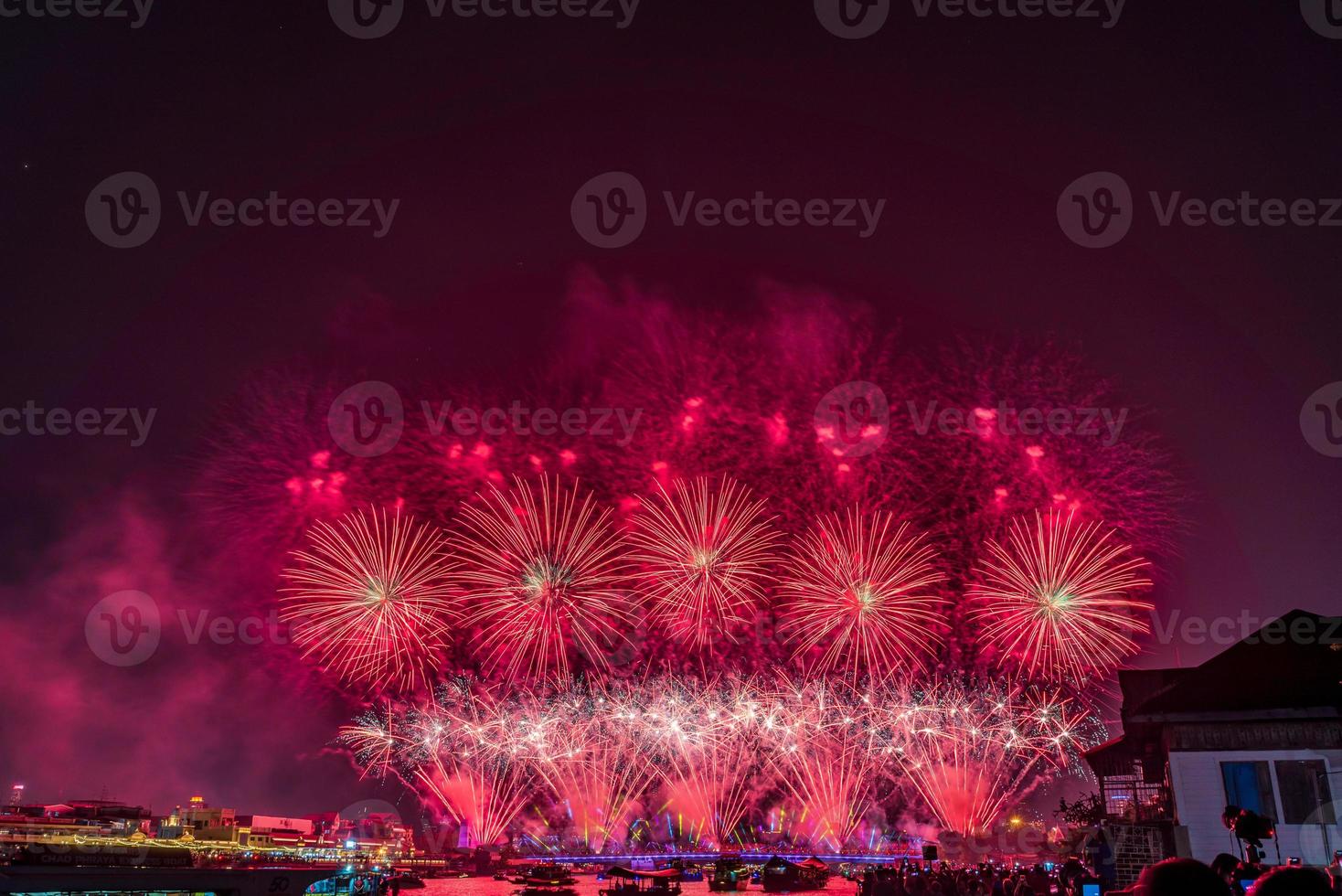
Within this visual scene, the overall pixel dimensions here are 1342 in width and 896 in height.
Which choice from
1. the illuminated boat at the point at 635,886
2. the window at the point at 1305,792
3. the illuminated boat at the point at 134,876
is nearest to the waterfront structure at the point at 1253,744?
the window at the point at 1305,792

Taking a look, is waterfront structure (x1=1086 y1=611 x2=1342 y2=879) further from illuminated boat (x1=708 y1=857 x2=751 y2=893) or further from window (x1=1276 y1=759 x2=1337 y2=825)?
illuminated boat (x1=708 y1=857 x2=751 y2=893)

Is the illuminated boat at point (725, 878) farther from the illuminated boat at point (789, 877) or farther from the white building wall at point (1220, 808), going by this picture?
the white building wall at point (1220, 808)

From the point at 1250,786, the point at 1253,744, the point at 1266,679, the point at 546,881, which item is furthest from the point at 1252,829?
the point at 546,881

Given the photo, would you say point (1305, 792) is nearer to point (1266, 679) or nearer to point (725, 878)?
point (1266, 679)

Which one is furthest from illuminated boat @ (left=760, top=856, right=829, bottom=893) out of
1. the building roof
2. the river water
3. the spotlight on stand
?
the spotlight on stand

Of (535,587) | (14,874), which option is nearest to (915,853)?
(535,587)
